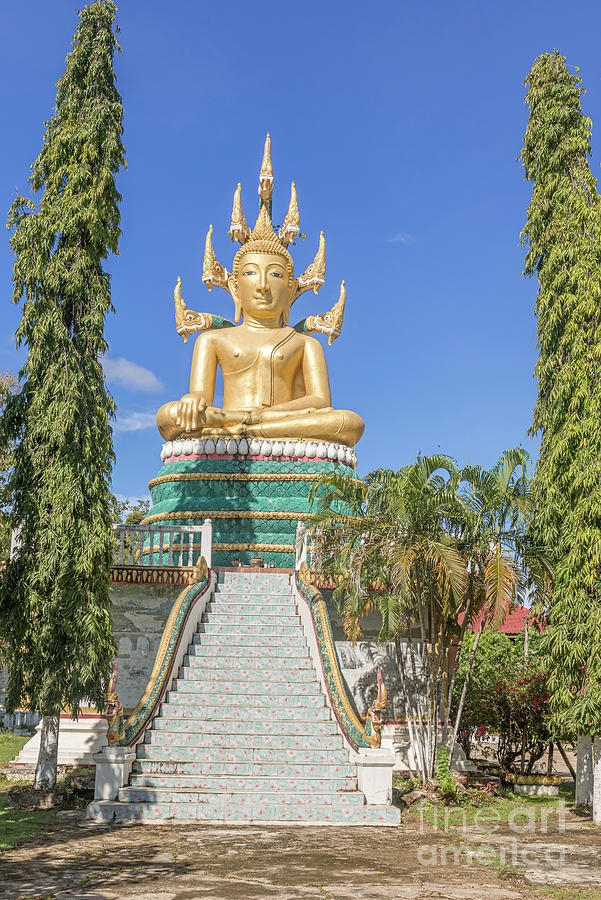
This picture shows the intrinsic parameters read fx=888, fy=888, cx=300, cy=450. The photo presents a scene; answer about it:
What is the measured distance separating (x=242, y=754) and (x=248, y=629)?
2587mm

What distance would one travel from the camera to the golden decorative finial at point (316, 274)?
20.4 m

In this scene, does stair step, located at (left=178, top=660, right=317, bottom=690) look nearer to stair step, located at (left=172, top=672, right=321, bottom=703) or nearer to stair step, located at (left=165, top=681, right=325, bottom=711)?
stair step, located at (left=172, top=672, right=321, bottom=703)

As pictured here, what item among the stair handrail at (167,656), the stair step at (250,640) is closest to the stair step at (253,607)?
the stair handrail at (167,656)

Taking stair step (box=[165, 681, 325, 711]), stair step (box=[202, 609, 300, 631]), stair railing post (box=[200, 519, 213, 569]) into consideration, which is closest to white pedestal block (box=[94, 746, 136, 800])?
stair step (box=[165, 681, 325, 711])

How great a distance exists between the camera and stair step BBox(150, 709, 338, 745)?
10375 millimetres

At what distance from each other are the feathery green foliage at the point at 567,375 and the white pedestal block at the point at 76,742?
6.25m

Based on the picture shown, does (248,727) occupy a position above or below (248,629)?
below

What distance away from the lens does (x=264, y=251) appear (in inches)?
786

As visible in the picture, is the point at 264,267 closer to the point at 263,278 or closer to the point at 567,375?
the point at 263,278

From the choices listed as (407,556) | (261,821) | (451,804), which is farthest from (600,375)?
(261,821)

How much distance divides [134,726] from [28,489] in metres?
2.95

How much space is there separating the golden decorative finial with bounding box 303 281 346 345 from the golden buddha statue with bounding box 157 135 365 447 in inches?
0.9

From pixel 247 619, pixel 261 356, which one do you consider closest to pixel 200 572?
pixel 247 619

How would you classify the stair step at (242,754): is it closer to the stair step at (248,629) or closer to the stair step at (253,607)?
the stair step at (248,629)
